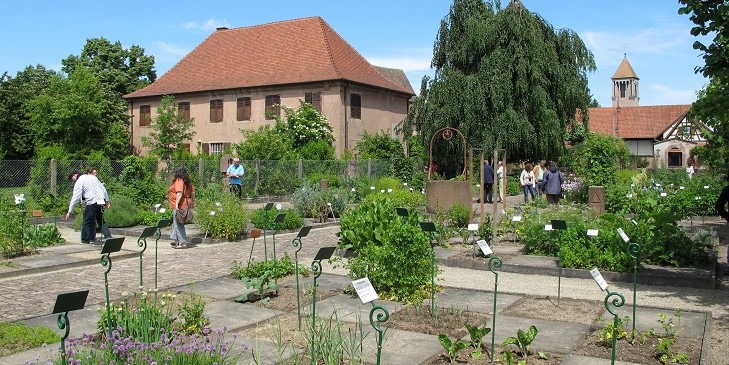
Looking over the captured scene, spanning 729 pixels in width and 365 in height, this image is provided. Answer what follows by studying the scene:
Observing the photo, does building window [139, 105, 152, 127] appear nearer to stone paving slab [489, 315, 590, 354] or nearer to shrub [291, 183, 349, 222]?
shrub [291, 183, 349, 222]

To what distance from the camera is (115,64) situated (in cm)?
5712

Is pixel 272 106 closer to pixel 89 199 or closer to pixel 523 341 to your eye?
pixel 89 199

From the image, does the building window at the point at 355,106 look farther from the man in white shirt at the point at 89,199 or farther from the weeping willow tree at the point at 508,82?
the man in white shirt at the point at 89,199

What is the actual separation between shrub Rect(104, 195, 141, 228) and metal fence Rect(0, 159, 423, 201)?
3.69m

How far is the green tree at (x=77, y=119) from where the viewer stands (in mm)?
42500

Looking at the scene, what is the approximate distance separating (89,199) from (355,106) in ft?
87.5

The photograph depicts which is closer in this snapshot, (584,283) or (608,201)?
(584,283)

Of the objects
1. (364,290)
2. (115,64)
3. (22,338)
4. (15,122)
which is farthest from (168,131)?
(364,290)

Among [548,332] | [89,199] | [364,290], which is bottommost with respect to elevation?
[548,332]

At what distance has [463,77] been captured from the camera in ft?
104

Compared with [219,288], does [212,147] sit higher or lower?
higher

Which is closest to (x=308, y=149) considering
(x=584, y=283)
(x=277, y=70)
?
(x=277, y=70)

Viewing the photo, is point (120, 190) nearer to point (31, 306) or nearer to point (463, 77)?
point (31, 306)

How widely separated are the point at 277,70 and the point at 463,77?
527 inches
